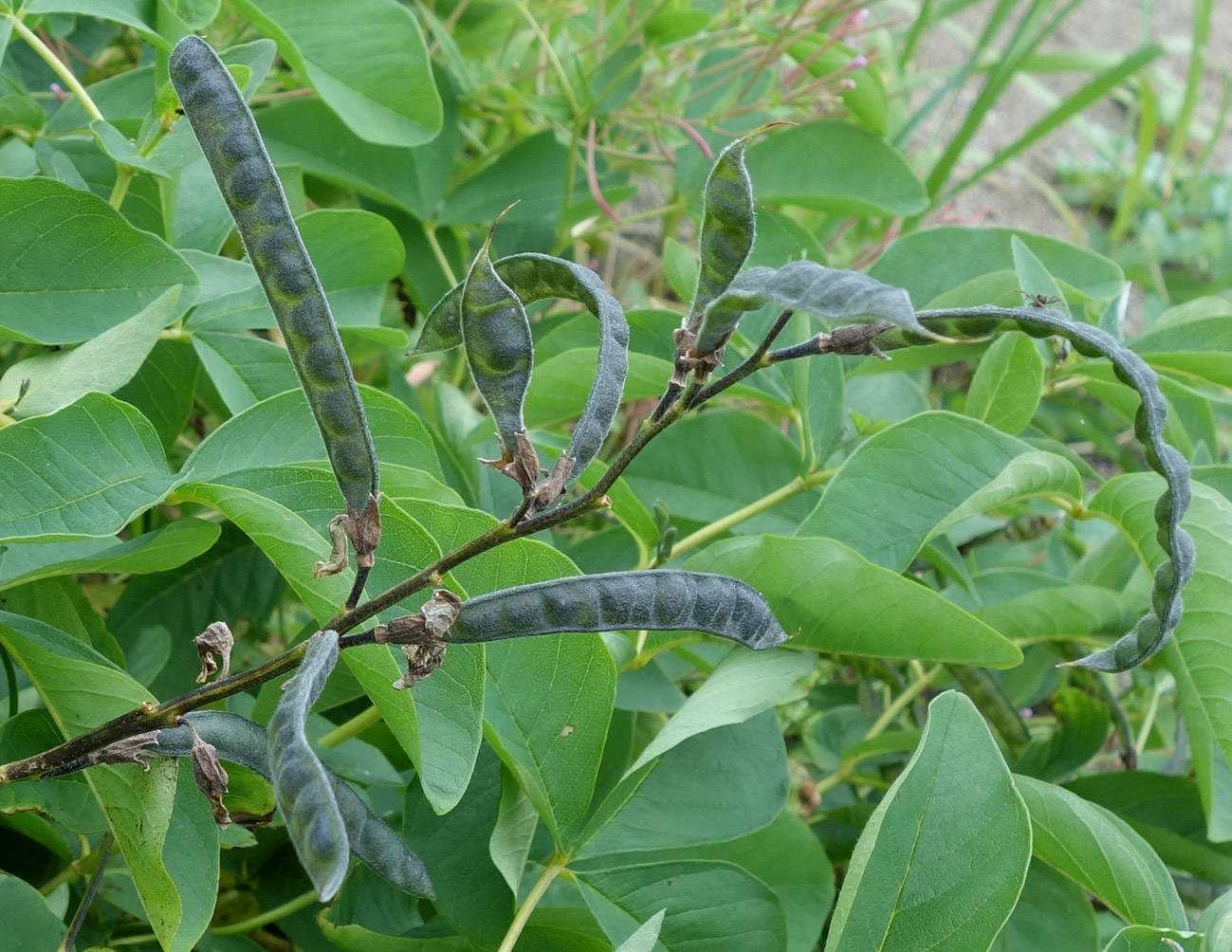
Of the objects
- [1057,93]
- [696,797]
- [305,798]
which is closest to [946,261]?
[696,797]

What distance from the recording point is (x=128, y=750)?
0.41 m

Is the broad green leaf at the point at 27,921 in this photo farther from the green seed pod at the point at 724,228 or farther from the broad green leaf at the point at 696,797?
the green seed pod at the point at 724,228

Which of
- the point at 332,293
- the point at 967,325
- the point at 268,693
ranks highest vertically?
the point at 967,325

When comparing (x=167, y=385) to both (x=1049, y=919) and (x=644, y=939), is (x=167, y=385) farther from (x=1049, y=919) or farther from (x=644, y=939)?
(x=1049, y=919)

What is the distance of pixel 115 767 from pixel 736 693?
259 mm

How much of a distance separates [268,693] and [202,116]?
0.27 meters

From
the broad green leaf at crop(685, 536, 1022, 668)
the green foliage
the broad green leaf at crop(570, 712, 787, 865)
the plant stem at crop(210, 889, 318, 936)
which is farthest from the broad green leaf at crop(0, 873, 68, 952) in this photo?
the broad green leaf at crop(685, 536, 1022, 668)

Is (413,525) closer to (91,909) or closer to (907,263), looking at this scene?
(91,909)

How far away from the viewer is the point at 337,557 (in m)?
0.38

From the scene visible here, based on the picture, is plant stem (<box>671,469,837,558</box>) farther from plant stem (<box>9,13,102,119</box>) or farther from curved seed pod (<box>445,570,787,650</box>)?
plant stem (<box>9,13,102,119</box>)

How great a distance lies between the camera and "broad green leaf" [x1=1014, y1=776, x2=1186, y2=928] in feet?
1.79

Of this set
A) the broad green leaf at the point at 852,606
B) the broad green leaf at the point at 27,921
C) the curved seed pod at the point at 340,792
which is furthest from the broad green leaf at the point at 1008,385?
the broad green leaf at the point at 27,921

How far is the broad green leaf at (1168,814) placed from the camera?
69 cm

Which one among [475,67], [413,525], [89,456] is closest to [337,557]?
[413,525]
